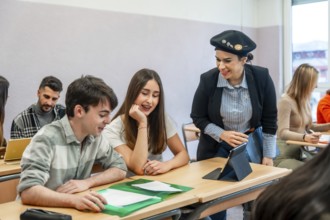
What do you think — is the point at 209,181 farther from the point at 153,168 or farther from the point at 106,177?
the point at 106,177

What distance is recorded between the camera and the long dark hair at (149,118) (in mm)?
2406

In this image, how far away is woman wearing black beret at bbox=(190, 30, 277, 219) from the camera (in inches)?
97.1

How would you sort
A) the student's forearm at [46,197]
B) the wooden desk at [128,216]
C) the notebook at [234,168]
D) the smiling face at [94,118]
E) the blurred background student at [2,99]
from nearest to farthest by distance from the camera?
the wooden desk at [128,216]
the student's forearm at [46,197]
the smiling face at [94,118]
the notebook at [234,168]
the blurred background student at [2,99]

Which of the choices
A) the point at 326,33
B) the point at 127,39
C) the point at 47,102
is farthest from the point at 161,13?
the point at 326,33

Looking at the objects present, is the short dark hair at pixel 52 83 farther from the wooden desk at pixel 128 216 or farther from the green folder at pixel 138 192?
the wooden desk at pixel 128 216

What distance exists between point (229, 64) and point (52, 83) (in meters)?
1.69

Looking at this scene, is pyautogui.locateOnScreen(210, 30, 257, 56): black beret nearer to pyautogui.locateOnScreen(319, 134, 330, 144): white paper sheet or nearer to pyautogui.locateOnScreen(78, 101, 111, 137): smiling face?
pyautogui.locateOnScreen(78, 101, 111, 137): smiling face

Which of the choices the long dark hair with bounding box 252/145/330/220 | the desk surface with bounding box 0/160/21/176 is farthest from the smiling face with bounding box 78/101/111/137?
the long dark hair with bounding box 252/145/330/220

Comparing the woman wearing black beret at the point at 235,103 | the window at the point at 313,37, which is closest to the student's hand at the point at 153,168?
the woman wearing black beret at the point at 235,103

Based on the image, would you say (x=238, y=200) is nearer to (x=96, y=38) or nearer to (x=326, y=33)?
(x=96, y=38)

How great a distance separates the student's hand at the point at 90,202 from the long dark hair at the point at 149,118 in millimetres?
751

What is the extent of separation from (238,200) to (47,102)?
77.7 inches

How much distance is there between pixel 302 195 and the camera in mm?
638

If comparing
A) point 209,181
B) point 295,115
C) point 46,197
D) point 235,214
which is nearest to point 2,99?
point 46,197
